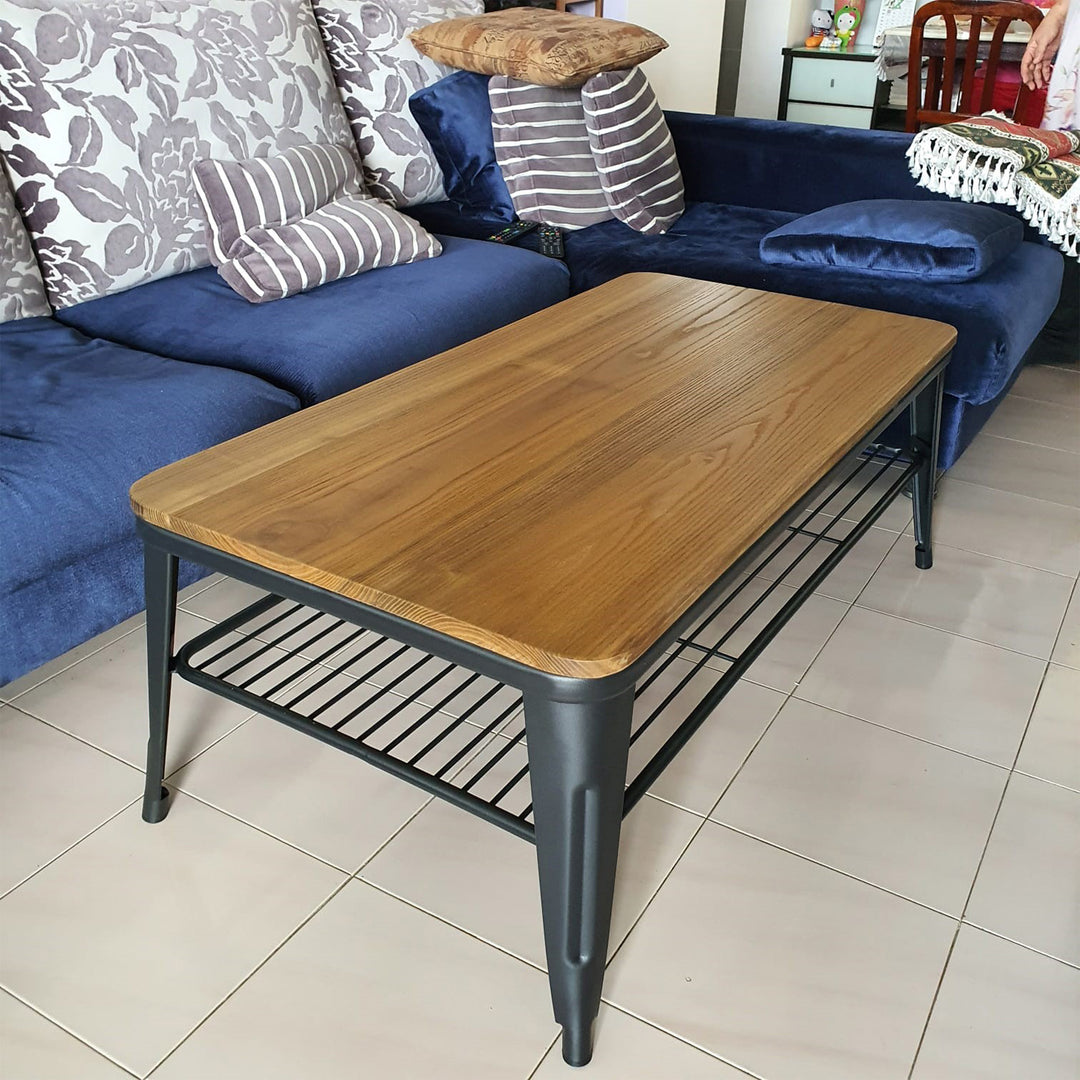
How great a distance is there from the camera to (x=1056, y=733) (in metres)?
1.48

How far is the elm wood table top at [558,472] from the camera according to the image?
0.92 metres

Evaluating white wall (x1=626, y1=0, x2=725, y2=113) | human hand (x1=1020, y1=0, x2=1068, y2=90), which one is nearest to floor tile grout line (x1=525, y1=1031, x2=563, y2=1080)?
human hand (x1=1020, y1=0, x2=1068, y2=90)

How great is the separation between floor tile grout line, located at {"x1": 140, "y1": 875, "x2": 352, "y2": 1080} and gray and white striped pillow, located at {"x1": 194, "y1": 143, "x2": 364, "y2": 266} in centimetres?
121

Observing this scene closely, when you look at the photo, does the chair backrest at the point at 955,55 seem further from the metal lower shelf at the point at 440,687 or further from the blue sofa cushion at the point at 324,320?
the metal lower shelf at the point at 440,687

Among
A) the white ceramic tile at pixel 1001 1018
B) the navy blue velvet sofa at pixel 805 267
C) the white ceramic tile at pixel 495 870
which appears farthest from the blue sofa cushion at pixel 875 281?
the white ceramic tile at pixel 1001 1018

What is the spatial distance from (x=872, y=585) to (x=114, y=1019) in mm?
1309

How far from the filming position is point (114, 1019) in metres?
1.07

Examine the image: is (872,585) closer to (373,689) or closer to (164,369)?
(373,689)

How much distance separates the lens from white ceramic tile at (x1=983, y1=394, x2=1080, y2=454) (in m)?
2.35

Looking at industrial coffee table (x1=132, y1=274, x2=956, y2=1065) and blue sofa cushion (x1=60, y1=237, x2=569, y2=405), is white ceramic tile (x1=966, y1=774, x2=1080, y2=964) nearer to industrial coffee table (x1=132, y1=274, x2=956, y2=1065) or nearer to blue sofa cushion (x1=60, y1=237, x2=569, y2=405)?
industrial coffee table (x1=132, y1=274, x2=956, y2=1065)

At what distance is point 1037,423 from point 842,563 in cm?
87

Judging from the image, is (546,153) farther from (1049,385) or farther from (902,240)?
(1049,385)

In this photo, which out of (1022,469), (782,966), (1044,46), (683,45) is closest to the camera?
(782,966)

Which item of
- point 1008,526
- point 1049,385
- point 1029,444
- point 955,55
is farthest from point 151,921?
point 955,55
